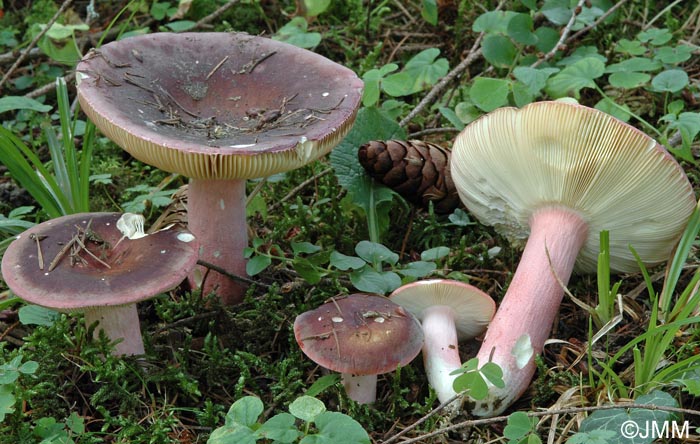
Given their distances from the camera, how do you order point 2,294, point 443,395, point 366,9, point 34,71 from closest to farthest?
point 443,395 → point 2,294 → point 34,71 → point 366,9

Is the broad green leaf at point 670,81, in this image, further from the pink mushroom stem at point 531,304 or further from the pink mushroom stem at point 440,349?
the pink mushroom stem at point 440,349

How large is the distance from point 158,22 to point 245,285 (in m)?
2.67

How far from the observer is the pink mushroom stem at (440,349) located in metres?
2.48

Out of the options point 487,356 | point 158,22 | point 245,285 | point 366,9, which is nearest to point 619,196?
point 487,356

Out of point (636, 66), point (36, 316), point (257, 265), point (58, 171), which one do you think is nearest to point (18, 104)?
point (58, 171)

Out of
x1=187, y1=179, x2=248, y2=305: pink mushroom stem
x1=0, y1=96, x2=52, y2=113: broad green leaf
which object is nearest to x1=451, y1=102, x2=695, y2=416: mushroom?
x1=187, y1=179, x2=248, y2=305: pink mushroom stem

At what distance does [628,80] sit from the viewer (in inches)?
140

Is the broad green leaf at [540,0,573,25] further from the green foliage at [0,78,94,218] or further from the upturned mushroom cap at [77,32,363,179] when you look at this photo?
the green foliage at [0,78,94,218]

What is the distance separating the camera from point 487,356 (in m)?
2.52

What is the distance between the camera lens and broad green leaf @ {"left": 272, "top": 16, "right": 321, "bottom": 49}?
12.9 feet

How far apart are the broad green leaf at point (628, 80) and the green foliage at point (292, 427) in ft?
7.90

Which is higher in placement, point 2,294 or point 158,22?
point 158,22

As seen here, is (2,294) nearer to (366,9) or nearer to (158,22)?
A: (158,22)

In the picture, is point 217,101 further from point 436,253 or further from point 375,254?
point 436,253
